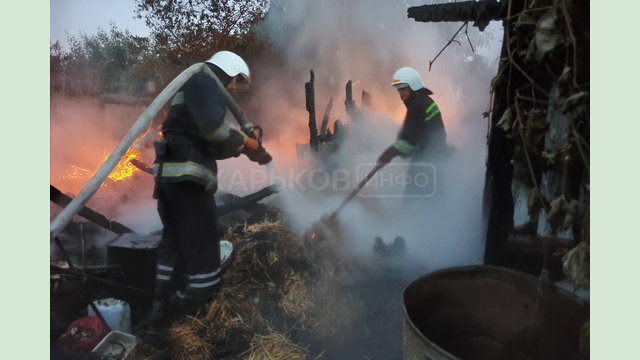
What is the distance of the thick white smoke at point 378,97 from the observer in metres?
5.11

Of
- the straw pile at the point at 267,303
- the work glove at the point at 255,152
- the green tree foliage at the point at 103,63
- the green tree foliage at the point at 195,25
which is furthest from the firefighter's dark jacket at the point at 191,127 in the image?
the straw pile at the point at 267,303

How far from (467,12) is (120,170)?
14.0ft

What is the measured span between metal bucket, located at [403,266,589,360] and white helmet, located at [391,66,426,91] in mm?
2632

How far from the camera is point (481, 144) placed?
204 inches

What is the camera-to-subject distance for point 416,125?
519 cm

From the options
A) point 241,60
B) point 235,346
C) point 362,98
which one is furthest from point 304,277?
point 241,60

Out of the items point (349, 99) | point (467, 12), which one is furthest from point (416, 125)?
point (467, 12)

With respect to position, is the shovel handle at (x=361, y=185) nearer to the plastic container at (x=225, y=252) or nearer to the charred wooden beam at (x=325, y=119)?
the charred wooden beam at (x=325, y=119)

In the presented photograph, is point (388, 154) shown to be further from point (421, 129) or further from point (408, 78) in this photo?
point (408, 78)

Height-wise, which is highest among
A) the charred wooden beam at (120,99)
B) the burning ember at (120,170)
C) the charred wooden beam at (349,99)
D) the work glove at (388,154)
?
the charred wooden beam at (349,99)

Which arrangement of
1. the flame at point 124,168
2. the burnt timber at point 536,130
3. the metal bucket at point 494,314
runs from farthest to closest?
the flame at point 124,168
the metal bucket at point 494,314
the burnt timber at point 536,130

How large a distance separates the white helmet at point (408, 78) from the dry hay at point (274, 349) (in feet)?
11.3

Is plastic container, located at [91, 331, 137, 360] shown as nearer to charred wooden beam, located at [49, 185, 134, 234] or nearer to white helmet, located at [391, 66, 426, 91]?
charred wooden beam, located at [49, 185, 134, 234]

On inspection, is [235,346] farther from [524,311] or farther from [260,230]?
[524,311]
